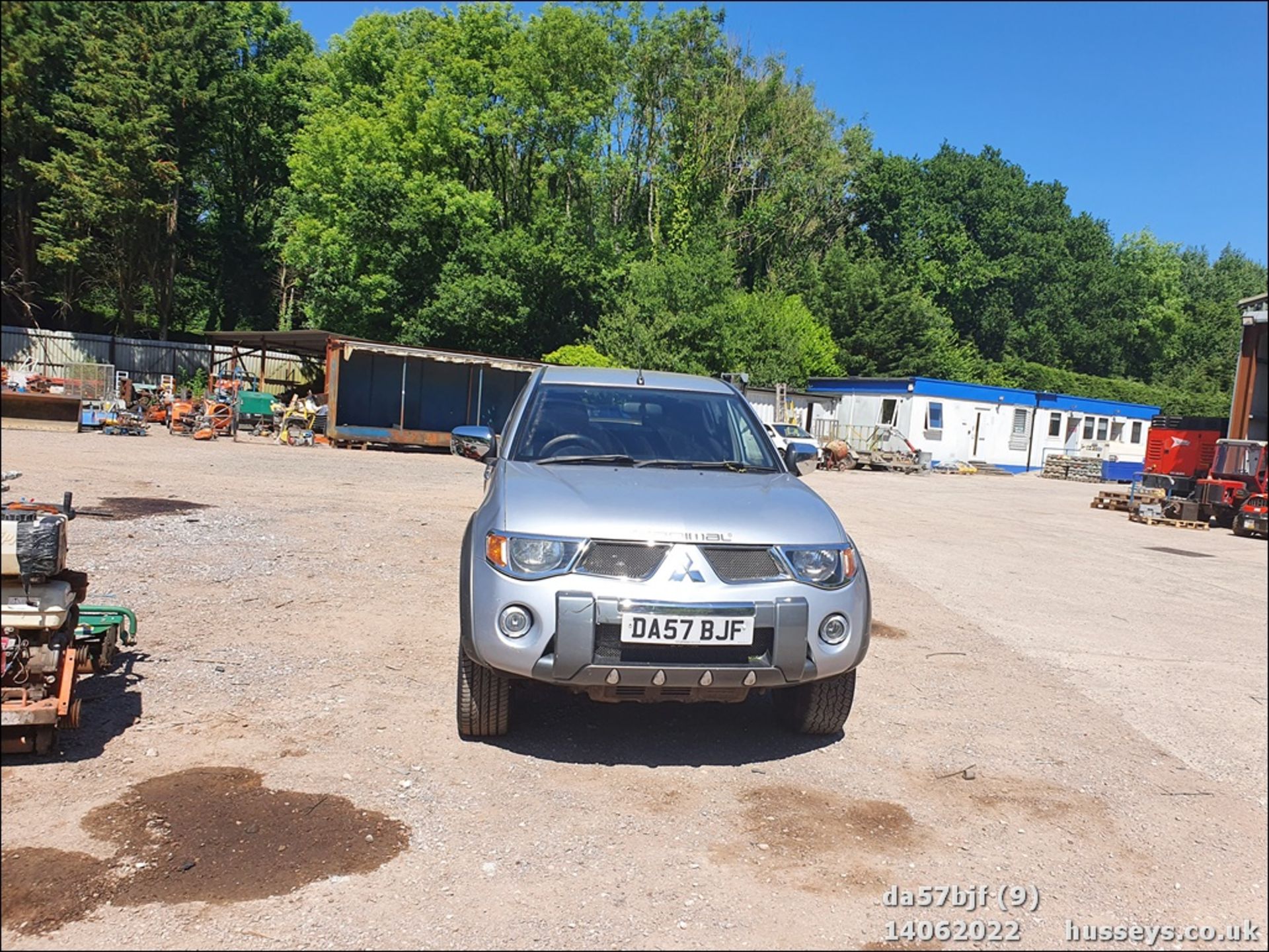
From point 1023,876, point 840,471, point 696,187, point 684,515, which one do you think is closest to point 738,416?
point 684,515

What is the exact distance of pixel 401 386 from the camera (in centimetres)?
2872

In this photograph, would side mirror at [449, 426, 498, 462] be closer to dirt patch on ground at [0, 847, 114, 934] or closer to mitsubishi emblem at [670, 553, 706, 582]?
mitsubishi emblem at [670, 553, 706, 582]

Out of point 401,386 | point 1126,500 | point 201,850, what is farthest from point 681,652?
point 401,386

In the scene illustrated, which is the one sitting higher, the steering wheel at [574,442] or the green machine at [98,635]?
the steering wheel at [574,442]

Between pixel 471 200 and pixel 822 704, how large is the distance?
112ft

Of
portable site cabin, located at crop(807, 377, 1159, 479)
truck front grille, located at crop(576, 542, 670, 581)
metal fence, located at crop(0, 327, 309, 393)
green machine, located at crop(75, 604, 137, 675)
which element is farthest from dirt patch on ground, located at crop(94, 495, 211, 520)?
portable site cabin, located at crop(807, 377, 1159, 479)

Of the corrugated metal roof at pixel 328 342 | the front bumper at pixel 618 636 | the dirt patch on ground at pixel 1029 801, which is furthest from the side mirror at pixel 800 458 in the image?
the corrugated metal roof at pixel 328 342

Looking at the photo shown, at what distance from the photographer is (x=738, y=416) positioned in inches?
226

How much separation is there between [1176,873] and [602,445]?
Answer: 3258 millimetres

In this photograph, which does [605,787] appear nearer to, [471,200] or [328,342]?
[328,342]

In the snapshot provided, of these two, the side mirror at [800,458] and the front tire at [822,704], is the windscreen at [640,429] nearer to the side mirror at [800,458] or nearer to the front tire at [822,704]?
the side mirror at [800,458]

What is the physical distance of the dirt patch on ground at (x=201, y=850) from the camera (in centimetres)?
293

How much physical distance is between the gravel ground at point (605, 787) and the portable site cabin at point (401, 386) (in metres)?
19.5

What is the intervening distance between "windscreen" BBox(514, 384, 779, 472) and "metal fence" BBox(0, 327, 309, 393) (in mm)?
31801
